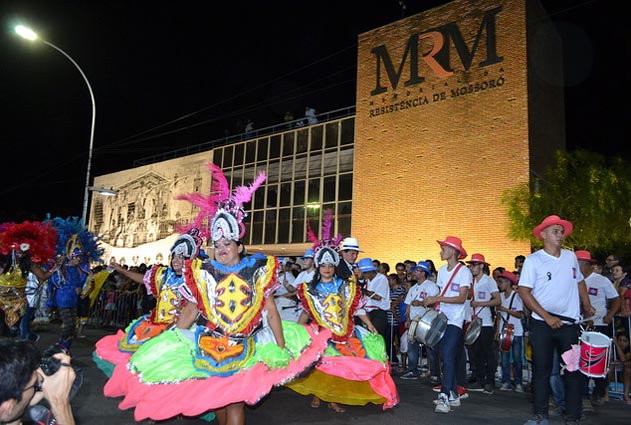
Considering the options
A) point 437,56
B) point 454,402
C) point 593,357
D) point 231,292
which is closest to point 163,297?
point 231,292

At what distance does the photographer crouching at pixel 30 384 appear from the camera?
2.19 m

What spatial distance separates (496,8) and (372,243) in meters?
9.76

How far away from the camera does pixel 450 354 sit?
267 inches

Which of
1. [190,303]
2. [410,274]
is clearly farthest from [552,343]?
[410,274]

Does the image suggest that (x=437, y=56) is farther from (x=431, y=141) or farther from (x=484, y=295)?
(x=484, y=295)

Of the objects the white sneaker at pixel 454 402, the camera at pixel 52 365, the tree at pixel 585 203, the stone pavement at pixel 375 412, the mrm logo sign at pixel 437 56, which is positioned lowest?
the stone pavement at pixel 375 412

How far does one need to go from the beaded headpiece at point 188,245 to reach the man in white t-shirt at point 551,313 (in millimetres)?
4003

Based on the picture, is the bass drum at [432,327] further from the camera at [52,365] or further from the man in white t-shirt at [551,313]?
the camera at [52,365]

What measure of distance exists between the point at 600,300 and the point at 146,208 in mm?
28665

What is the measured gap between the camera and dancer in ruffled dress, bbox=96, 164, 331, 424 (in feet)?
14.1

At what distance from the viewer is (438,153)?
782 inches

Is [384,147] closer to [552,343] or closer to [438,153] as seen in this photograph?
[438,153]

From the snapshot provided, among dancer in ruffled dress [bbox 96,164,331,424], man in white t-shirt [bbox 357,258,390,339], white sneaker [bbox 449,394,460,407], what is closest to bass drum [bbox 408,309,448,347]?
white sneaker [bbox 449,394,460,407]

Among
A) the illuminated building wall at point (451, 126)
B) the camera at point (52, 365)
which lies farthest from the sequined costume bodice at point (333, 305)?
the illuminated building wall at point (451, 126)
